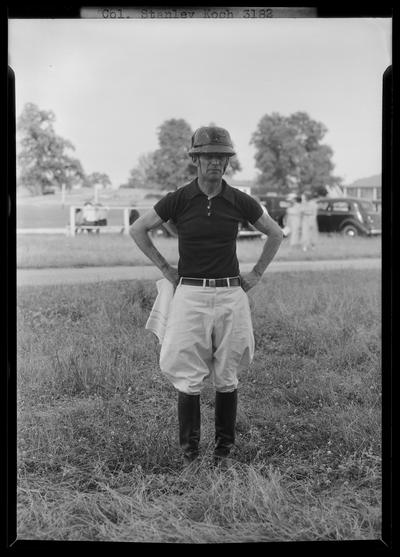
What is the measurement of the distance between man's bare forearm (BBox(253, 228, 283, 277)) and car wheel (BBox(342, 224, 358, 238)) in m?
0.38

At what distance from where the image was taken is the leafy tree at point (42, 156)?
11.3 feet

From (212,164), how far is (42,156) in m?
0.84

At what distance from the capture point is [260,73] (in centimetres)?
352

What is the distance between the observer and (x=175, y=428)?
3.70 meters

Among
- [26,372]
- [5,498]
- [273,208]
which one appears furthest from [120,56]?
[5,498]

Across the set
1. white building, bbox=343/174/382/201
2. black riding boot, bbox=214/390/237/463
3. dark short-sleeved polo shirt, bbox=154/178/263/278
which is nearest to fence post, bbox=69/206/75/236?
dark short-sleeved polo shirt, bbox=154/178/263/278

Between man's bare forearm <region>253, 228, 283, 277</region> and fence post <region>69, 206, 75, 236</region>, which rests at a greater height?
fence post <region>69, 206, 75, 236</region>

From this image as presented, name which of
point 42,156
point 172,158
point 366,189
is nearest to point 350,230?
point 366,189

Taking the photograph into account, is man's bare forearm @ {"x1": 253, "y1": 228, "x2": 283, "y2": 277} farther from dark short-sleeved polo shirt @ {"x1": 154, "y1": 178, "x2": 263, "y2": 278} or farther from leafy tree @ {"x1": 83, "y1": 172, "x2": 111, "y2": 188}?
leafy tree @ {"x1": 83, "y1": 172, "x2": 111, "y2": 188}

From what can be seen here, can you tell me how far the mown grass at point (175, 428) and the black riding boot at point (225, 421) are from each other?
0.06 m

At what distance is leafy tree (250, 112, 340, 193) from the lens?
11.8 ft

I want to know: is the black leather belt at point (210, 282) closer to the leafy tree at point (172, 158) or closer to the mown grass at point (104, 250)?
the mown grass at point (104, 250)

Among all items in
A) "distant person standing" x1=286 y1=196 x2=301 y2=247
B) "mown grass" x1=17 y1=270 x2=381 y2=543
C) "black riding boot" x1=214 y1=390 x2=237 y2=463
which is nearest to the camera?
"mown grass" x1=17 y1=270 x2=381 y2=543

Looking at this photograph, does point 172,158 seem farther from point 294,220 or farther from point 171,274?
point 294,220
